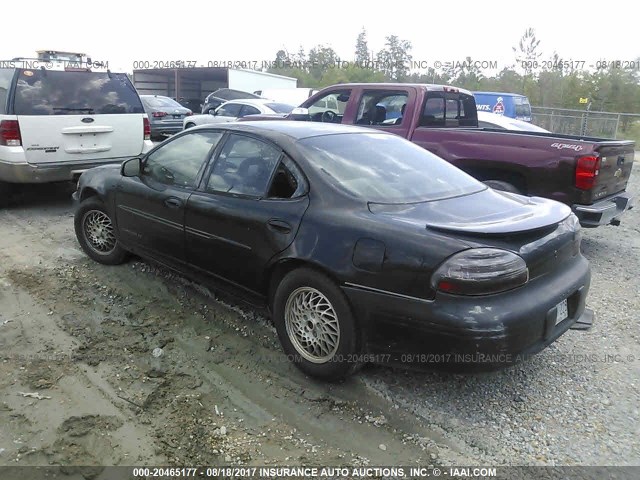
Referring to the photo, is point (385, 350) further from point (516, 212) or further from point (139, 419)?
point (139, 419)

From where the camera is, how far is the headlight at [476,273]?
2615mm

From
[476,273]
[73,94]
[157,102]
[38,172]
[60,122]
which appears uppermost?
[73,94]

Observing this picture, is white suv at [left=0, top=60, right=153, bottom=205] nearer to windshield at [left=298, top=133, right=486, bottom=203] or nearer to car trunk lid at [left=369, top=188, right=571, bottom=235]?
windshield at [left=298, top=133, right=486, bottom=203]

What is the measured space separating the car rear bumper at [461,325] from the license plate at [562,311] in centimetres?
4

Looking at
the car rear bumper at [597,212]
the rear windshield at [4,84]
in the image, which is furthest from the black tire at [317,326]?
the rear windshield at [4,84]

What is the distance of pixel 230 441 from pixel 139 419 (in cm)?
56

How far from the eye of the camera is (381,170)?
3.50m

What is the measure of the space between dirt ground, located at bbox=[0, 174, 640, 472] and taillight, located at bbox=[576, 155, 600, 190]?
160 centimetres

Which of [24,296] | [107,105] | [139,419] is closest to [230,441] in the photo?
[139,419]

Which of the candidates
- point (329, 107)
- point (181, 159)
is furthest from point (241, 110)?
point (181, 159)

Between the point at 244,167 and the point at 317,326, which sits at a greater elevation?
the point at 244,167

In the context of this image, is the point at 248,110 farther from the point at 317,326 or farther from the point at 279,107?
the point at 317,326

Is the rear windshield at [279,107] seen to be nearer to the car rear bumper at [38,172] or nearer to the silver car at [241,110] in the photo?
the silver car at [241,110]

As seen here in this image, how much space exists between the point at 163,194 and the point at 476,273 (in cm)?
261
